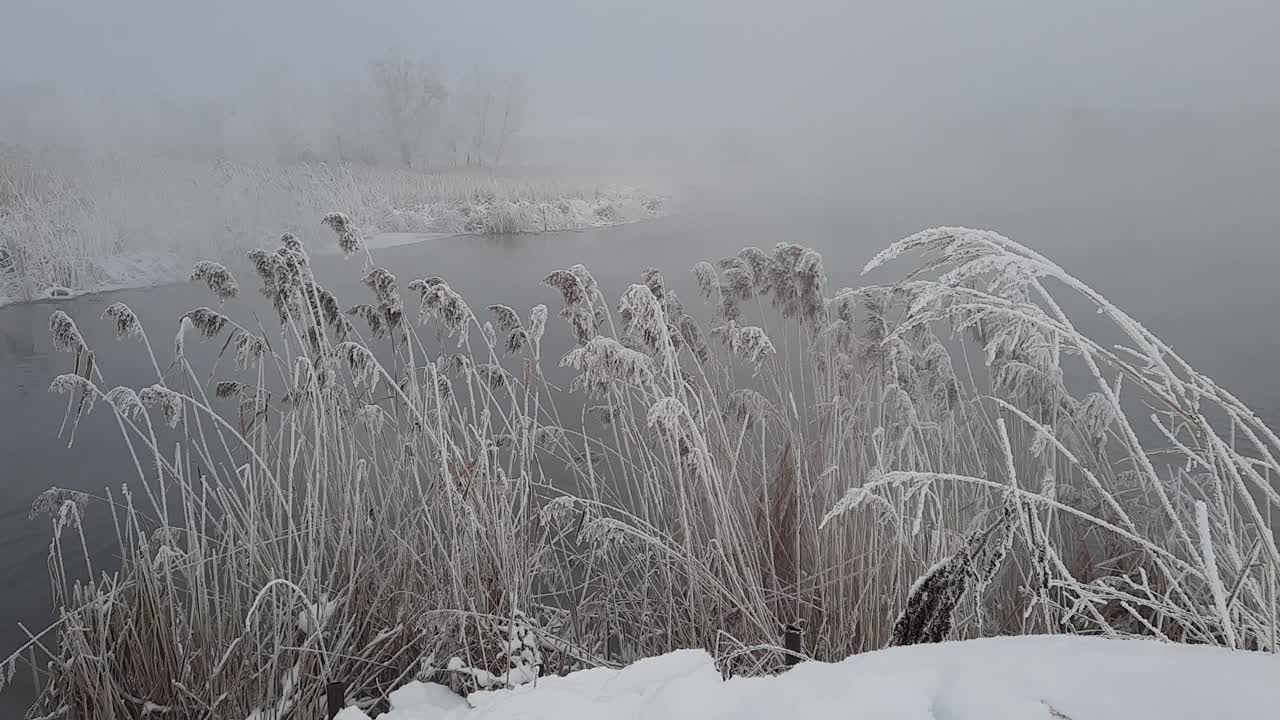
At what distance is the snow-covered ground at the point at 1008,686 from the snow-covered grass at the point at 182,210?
25.2 ft

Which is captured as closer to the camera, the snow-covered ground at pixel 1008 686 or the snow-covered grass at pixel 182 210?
the snow-covered ground at pixel 1008 686

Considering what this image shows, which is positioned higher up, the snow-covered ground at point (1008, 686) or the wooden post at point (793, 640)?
the snow-covered ground at point (1008, 686)

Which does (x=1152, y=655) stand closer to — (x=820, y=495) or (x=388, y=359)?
(x=820, y=495)

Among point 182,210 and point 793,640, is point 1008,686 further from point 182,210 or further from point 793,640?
point 182,210

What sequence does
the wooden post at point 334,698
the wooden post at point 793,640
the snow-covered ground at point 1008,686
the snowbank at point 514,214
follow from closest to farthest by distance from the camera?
the snow-covered ground at point 1008,686 → the wooden post at point 334,698 → the wooden post at point 793,640 → the snowbank at point 514,214

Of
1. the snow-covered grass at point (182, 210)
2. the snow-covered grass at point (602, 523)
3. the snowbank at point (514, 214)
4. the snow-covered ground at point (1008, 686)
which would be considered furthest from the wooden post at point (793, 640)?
the snowbank at point (514, 214)

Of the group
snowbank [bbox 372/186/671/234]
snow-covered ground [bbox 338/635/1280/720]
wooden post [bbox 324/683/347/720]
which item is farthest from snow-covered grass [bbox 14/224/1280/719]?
snowbank [bbox 372/186/671/234]

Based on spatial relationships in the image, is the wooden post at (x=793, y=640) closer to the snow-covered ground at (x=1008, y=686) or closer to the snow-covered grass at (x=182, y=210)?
the snow-covered ground at (x=1008, y=686)

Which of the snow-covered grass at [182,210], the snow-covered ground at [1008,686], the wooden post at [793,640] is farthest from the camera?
the snow-covered grass at [182,210]

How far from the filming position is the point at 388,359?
16.8 ft

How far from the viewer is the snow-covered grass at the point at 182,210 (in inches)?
247

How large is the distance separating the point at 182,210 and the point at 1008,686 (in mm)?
8758

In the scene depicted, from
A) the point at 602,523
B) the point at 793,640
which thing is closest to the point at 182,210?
the point at 602,523

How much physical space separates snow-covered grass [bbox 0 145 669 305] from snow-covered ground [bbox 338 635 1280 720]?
25.2ft
